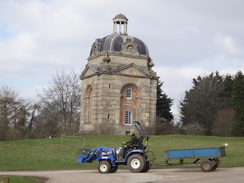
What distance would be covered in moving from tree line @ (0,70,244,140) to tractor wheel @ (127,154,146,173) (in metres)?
36.3

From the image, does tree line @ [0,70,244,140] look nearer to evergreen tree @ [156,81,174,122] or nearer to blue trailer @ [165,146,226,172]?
evergreen tree @ [156,81,174,122]

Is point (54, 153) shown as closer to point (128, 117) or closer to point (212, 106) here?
point (128, 117)

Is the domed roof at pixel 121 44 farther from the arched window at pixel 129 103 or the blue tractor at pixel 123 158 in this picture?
the blue tractor at pixel 123 158

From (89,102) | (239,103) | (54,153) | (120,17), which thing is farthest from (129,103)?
(54,153)

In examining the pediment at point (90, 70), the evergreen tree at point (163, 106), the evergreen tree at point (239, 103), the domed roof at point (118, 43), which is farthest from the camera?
the evergreen tree at point (163, 106)

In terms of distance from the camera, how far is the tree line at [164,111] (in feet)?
200

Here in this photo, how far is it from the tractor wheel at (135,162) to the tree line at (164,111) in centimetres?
3631

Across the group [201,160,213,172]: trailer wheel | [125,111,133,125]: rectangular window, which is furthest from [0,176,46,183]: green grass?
[125,111,133,125]: rectangular window

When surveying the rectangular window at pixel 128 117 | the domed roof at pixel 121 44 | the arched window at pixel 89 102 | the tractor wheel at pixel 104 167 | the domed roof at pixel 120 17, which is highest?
the domed roof at pixel 120 17

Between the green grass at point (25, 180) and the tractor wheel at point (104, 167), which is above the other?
the tractor wheel at point (104, 167)

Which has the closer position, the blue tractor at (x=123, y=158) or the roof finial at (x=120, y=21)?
the blue tractor at (x=123, y=158)

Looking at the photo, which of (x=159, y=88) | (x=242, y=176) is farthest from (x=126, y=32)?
(x=242, y=176)

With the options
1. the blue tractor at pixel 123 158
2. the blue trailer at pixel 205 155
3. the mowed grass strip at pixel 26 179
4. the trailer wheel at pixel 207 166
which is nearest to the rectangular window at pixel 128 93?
the blue tractor at pixel 123 158

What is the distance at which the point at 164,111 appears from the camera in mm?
70562
